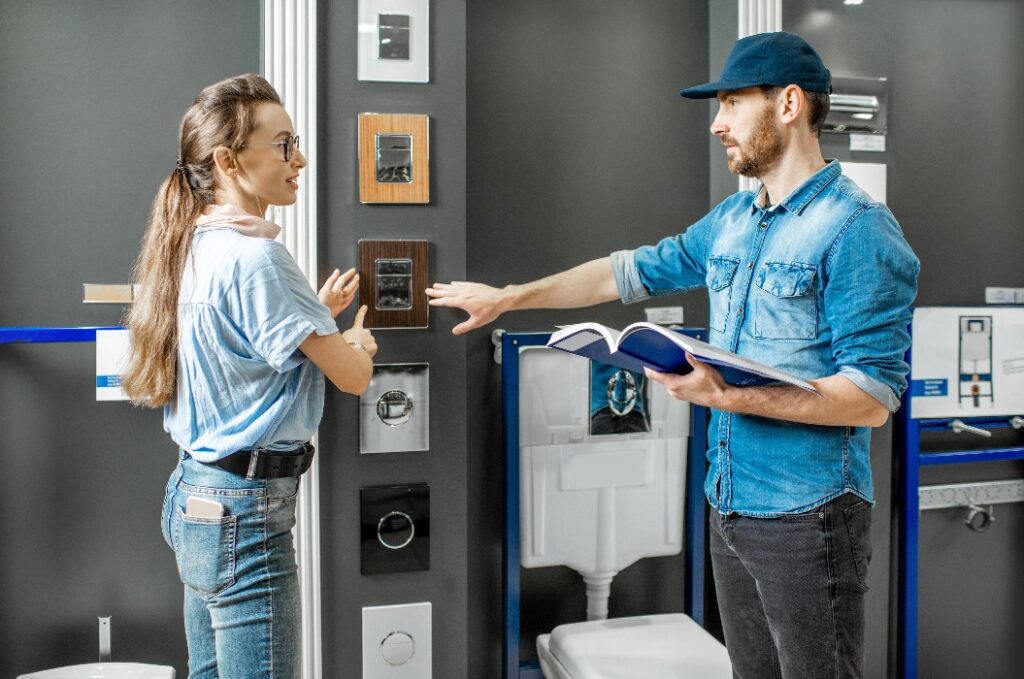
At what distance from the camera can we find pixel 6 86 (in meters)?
1.76

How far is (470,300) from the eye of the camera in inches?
65.1

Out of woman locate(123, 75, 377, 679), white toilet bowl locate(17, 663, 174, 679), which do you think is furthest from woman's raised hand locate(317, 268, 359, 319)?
white toilet bowl locate(17, 663, 174, 679)

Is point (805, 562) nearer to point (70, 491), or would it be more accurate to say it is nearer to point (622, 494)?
point (622, 494)

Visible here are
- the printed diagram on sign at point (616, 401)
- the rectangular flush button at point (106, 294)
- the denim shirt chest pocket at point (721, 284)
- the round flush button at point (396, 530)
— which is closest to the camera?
the denim shirt chest pocket at point (721, 284)

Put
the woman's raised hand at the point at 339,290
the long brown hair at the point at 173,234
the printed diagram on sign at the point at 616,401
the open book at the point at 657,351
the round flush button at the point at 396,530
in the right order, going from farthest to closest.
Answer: the printed diagram on sign at the point at 616,401 → the round flush button at the point at 396,530 → the woman's raised hand at the point at 339,290 → the long brown hair at the point at 173,234 → the open book at the point at 657,351

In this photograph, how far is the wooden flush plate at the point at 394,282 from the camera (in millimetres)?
1658

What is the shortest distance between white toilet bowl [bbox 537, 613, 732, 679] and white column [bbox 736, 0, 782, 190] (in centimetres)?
105

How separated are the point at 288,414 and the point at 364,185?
22.9 inches

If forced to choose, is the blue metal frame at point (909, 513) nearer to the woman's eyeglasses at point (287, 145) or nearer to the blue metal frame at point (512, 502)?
the blue metal frame at point (512, 502)

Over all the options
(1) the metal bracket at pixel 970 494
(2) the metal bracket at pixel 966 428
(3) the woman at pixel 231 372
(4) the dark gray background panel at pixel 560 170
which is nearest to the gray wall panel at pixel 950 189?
(1) the metal bracket at pixel 970 494

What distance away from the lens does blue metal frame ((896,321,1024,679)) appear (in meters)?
2.14

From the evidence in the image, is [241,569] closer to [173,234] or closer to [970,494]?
[173,234]

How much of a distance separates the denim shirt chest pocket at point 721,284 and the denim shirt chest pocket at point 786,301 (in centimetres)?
8

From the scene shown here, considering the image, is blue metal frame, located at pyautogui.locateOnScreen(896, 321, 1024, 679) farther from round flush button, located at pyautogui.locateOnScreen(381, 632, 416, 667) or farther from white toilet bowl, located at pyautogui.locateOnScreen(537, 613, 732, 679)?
round flush button, located at pyautogui.locateOnScreen(381, 632, 416, 667)
